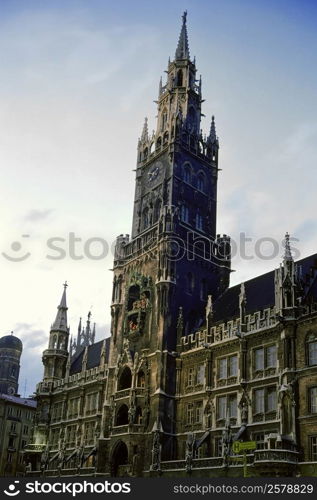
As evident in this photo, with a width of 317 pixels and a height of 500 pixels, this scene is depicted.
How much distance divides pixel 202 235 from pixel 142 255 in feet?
23.9

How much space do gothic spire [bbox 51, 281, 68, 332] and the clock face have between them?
90.4ft

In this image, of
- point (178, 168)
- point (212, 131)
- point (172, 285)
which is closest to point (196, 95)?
point (212, 131)

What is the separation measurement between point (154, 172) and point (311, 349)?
111 feet

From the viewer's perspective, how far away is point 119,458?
201 ft

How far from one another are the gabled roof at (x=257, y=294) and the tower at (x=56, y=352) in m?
31.1

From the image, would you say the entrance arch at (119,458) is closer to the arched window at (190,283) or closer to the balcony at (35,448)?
the arched window at (190,283)

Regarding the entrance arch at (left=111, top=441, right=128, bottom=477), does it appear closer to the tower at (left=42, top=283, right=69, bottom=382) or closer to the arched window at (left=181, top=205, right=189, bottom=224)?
the arched window at (left=181, top=205, right=189, bottom=224)

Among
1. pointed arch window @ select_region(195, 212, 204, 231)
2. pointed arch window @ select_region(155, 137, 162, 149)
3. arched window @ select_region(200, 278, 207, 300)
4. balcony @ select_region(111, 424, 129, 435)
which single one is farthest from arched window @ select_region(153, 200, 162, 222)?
balcony @ select_region(111, 424, 129, 435)

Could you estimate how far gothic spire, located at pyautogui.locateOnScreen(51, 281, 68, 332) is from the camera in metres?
90.4

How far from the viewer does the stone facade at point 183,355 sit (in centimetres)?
4929

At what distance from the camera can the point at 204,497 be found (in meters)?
36.0

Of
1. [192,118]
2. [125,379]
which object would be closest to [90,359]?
[125,379]

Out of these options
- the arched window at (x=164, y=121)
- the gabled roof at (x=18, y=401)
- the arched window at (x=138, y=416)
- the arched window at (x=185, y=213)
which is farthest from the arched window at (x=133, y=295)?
the gabled roof at (x=18, y=401)

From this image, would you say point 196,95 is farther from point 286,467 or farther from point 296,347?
point 286,467
